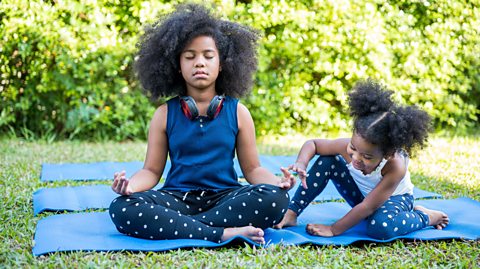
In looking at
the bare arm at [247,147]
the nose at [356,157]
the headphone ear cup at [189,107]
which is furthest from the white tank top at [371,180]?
the headphone ear cup at [189,107]

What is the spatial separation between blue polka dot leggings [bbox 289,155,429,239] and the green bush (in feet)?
11.9

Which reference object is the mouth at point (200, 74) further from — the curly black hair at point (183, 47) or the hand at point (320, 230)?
the hand at point (320, 230)

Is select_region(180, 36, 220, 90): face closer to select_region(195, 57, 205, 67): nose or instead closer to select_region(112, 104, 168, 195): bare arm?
select_region(195, 57, 205, 67): nose

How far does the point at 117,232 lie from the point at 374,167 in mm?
1352

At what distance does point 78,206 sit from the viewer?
377cm

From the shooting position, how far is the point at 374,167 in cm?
309

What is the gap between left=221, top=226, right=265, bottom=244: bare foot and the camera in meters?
2.90

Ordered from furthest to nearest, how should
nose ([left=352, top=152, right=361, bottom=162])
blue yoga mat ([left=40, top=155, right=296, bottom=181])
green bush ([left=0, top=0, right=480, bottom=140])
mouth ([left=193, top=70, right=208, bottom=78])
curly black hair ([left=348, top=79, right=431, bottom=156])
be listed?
green bush ([left=0, top=0, right=480, bottom=140])
blue yoga mat ([left=40, top=155, right=296, bottom=181])
mouth ([left=193, top=70, right=208, bottom=78])
nose ([left=352, top=152, right=361, bottom=162])
curly black hair ([left=348, top=79, right=431, bottom=156])

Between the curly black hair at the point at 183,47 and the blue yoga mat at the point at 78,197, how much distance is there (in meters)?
0.83

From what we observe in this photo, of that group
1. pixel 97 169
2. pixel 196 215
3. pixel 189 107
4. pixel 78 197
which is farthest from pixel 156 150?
pixel 97 169

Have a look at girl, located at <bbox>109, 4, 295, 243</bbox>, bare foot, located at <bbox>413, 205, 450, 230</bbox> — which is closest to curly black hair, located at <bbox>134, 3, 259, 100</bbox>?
girl, located at <bbox>109, 4, 295, 243</bbox>

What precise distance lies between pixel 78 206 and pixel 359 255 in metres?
1.82

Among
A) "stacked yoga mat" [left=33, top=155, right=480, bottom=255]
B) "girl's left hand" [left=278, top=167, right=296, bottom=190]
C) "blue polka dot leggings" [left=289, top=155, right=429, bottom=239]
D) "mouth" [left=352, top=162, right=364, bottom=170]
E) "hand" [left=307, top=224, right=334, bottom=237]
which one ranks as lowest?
"stacked yoga mat" [left=33, top=155, right=480, bottom=255]

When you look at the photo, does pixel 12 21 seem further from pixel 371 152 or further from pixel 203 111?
pixel 371 152
